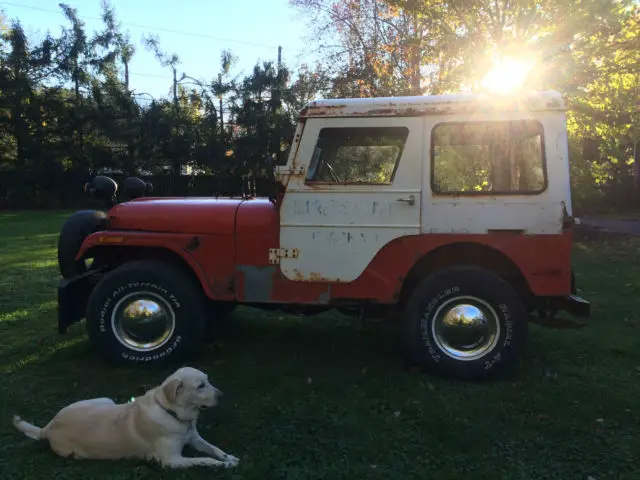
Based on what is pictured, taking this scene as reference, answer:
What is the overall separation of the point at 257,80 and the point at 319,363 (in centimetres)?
3128

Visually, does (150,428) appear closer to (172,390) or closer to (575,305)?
(172,390)

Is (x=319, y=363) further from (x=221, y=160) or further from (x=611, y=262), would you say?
(x=221, y=160)

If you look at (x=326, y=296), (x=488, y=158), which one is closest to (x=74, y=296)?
(x=326, y=296)

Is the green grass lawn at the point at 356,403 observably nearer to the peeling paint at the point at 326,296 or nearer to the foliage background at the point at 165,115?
the peeling paint at the point at 326,296

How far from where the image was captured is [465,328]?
4.56m

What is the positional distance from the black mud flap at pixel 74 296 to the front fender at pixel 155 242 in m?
0.32

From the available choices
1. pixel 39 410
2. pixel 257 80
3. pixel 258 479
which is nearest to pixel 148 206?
pixel 39 410

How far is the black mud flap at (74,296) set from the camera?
4.94 metres

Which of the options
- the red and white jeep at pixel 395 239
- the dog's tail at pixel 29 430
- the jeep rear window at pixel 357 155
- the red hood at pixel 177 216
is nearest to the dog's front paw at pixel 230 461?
the dog's tail at pixel 29 430

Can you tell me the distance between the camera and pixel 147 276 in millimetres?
4777

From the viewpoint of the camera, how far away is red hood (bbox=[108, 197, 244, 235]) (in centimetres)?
479

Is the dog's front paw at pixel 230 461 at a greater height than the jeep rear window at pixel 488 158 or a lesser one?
lesser

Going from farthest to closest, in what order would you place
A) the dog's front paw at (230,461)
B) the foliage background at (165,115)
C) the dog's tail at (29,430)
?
the foliage background at (165,115) < the dog's tail at (29,430) < the dog's front paw at (230,461)

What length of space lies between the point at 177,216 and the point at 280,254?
3.32 feet
